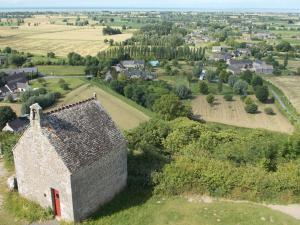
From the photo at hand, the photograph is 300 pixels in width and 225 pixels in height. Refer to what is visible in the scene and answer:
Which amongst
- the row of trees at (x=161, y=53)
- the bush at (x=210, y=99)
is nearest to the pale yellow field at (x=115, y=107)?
the bush at (x=210, y=99)

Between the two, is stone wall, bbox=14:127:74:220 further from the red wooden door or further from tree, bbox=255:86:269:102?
tree, bbox=255:86:269:102

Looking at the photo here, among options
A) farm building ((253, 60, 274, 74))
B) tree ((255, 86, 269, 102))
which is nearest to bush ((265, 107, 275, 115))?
tree ((255, 86, 269, 102))

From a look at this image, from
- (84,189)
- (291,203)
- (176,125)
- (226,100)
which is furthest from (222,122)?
(84,189)

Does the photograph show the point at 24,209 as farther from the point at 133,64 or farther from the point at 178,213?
the point at 133,64

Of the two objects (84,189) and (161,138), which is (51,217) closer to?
(84,189)

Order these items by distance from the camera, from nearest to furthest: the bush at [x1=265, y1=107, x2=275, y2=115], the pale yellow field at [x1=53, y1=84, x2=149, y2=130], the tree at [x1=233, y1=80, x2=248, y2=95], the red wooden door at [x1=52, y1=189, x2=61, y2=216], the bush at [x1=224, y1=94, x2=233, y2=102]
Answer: the red wooden door at [x1=52, y1=189, x2=61, y2=216] → the pale yellow field at [x1=53, y1=84, x2=149, y2=130] → the bush at [x1=265, y1=107, x2=275, y2=115] → the bush at [x1=224, y1=94, x2=233, y2=102] → the tree at [x1=233, y1=80, x2=248, y2=95]
